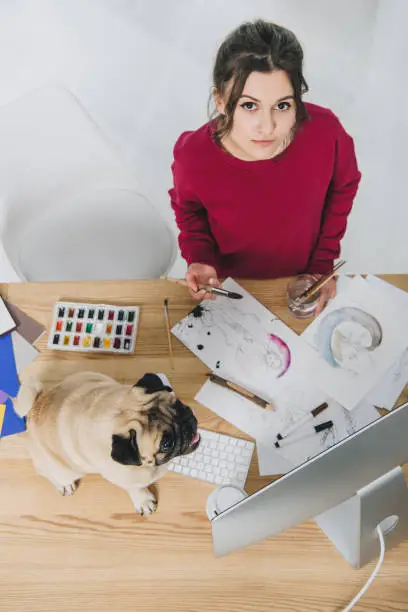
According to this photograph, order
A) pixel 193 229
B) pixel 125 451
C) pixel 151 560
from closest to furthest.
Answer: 1. pixel 125 451
2. pixel 151 560
3. pixel 193 229

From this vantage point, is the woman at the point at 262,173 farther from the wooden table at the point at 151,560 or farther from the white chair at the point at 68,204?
the wooden table at the point at 151,560

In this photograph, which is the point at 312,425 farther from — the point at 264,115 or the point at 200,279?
the point at 264,115

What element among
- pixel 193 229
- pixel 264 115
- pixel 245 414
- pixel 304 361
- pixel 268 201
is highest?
pixel 264 115

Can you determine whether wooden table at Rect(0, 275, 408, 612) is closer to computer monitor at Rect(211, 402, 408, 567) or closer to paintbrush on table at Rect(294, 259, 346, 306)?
computer monitor at Rect(211, 402, 408, 567)

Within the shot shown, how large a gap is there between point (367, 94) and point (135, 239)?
4.16 feet

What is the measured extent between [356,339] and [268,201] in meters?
0.37

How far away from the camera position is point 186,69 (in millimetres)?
2289

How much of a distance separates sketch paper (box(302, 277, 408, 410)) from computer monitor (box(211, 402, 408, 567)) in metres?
0.26

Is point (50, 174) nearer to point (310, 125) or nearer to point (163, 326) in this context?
point (163, 326)

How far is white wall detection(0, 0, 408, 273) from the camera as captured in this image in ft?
6.86

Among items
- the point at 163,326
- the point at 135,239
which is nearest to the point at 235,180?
the point at 163,326

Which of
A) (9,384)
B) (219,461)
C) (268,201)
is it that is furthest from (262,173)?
(9,384)

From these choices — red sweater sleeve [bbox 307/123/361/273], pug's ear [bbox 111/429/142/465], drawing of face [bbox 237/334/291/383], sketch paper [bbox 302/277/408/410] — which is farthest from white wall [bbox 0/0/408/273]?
pug's ear [bbox 111/429/142/465]

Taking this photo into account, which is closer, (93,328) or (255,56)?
(255,56)
